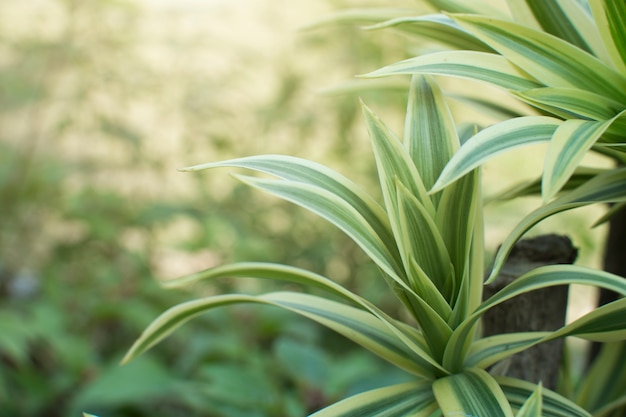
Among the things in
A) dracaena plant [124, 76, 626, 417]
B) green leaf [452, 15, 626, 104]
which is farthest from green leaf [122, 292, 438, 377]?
green leaf [452, 15, 626, 104]

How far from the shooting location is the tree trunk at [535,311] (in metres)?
0.62

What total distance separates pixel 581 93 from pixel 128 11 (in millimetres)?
1816

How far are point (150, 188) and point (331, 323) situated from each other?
71.8 inches

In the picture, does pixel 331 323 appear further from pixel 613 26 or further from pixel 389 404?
pixel 613 26

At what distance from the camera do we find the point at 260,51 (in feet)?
9.02

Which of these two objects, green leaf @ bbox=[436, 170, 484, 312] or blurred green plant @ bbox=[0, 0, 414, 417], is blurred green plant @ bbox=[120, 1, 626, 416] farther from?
blurred green plant @ bbox=[0, 0, 414, 417]

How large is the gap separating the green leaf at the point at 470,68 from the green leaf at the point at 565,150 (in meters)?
0.08

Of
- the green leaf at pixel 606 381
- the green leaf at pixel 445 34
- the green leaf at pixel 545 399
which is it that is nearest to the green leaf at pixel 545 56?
the green leaf at pixel 445 34

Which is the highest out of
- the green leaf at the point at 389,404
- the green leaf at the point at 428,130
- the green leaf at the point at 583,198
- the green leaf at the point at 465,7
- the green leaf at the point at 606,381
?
the green leaf at the point at 465,7

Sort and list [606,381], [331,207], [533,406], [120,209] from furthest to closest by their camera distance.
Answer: [120,209], [606,381], [331,207], [533,406]

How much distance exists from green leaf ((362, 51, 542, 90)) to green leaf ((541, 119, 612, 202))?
8cm

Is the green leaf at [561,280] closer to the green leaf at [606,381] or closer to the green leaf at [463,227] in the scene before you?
the green leaf at [463,227]

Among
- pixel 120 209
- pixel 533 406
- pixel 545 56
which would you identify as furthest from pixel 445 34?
pixel 120 209

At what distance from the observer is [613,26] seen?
0.51 meters
